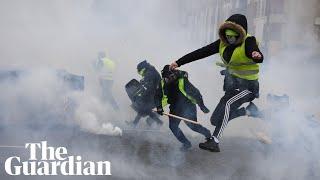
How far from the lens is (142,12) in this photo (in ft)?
55.8

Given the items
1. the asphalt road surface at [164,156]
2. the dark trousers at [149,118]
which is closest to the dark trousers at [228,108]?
the asphalt road surface at [164,156]

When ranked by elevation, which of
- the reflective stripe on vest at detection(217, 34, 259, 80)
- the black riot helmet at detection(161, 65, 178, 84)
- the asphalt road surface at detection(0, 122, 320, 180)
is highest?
the reflective stripe on vest at detection(217, 34, 259, 80)

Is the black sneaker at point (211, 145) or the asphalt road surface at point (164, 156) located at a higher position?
the black sneaker at point (211, 145)

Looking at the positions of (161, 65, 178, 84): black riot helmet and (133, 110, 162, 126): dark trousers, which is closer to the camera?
(161, 65, 178, 84): black riot helmet

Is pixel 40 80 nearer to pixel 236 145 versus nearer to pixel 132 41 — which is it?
pixel 236 145

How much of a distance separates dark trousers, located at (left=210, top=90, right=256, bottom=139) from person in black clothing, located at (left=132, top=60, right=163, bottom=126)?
2355mm

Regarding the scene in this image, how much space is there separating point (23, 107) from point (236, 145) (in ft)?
12.5

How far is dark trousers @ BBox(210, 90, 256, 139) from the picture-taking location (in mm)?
7363

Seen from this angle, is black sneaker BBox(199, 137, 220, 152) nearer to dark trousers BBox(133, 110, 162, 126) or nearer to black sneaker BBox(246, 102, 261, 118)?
black sneaker BBox(246, 102, 261, 118)

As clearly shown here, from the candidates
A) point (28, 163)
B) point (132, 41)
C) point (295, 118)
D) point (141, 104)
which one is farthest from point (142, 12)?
point (28, 163)

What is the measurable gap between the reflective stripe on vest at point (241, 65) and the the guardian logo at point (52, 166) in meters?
1.99

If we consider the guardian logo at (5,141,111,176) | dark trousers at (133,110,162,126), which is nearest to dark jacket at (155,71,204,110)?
the guardian logo at (5,141,111,176)

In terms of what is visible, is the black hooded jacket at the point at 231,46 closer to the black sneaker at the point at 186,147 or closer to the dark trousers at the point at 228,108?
the dark trousers at the point at 228,108

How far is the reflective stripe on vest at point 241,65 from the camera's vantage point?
715 centimetres
